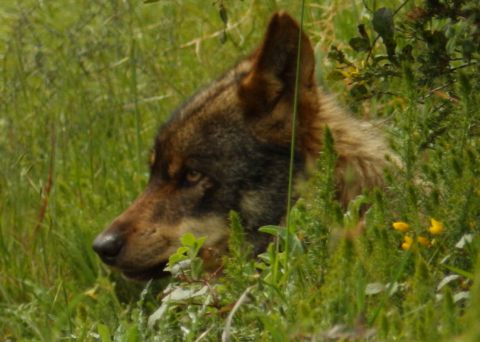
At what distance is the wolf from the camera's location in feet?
14.9

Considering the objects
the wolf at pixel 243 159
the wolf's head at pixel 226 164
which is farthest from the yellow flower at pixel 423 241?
the wolf's head at pixel 226 164

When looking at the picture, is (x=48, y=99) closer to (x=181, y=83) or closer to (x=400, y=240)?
(x=181, y=83)

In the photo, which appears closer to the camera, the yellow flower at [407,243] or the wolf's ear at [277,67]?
the yellow flower at [407,243]

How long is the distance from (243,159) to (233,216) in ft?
4.47

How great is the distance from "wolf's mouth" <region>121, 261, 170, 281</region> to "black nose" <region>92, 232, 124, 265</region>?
0.28 ft

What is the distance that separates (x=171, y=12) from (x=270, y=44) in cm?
281

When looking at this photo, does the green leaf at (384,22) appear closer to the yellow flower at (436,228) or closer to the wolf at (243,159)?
the yellow flower at (436,228)

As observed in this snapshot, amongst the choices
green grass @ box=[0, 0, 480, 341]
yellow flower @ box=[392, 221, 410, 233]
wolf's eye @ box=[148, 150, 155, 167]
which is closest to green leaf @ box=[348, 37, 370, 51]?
green grass @ box=[0, 0, 480, 341]

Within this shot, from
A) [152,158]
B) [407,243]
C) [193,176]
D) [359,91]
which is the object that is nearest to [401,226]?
[407,243]

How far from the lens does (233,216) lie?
10.8ft

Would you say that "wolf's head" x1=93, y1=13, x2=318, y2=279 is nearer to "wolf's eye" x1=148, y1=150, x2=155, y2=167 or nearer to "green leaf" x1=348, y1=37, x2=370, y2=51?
"wolf's eye" x1=148, y1=150, x2=155, y2=167

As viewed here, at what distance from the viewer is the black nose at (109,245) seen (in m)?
4.67

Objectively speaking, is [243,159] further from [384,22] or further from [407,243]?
[407,243]

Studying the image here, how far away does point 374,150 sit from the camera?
4609 mm
